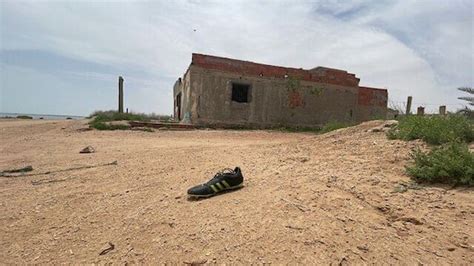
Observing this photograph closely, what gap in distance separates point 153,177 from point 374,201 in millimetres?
2583

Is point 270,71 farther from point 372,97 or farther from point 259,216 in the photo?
point 259,216

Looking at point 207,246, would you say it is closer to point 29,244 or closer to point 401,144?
point 29,244

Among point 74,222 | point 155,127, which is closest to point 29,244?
point 74,222

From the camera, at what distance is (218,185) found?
3.06m

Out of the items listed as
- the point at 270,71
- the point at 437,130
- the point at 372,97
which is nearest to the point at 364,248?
the point at 437,130

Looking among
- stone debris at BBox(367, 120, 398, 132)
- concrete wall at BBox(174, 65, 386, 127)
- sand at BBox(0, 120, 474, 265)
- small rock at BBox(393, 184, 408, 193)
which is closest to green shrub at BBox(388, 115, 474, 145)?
sand at BBox(0, 120, 474, 265)

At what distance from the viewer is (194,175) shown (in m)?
3.96

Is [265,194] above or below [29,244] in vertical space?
above

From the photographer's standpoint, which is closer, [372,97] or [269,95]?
[269,95]

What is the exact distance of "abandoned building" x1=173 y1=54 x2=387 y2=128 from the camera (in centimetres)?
1387

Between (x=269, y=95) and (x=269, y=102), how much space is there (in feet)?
1.00

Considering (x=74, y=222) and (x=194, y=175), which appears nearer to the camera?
(x=74, y=222)

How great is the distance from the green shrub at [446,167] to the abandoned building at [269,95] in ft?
36.9

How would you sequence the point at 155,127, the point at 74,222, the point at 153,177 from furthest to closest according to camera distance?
the point at 155,127 → the point at 153,177 → the point at 74,222
